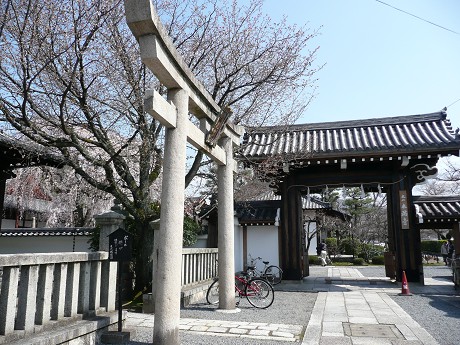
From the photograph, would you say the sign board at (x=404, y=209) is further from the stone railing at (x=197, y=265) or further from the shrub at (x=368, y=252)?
the shrub at (x=368, y=252)

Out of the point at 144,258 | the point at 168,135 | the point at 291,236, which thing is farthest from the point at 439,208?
the point at 168,135

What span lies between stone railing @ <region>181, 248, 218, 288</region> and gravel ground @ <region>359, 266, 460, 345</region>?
18.3 ft

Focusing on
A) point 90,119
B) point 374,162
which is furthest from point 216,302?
point 374,162

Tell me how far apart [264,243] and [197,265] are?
6740mm

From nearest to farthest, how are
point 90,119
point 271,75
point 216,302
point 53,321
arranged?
point 53,321 < point 90,119 < point 216,302 < point 271,75

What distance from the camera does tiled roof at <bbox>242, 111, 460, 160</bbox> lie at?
12.6 meters

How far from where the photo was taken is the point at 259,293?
8969mm

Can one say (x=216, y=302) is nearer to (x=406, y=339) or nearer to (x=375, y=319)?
(x=375, y=319)

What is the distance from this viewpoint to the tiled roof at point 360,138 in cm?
1255

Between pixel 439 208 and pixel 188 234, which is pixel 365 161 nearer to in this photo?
pixel 439 208

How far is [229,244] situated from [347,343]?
11.5ft

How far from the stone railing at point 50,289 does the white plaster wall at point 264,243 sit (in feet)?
35.8

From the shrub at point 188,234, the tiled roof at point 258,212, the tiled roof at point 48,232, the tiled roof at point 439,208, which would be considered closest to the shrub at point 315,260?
the tiled roof at point 258,212

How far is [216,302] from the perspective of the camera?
943cm
